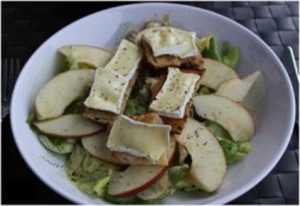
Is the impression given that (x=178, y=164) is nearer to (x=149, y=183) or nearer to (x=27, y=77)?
(x=149, y=183)

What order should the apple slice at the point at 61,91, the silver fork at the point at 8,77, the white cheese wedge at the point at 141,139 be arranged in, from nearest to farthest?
1. the white cheese wedge at the point at 141,139
2. the apple slice at the point at 61,91
3. the silver fork at the point at 8,77

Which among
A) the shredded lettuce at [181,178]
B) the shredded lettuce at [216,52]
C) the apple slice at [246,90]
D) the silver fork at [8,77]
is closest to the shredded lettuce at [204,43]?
the shredded lettuce at [216,52]

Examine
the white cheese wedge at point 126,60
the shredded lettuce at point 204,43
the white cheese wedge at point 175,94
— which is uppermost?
the white cheese wedge at point 126,60

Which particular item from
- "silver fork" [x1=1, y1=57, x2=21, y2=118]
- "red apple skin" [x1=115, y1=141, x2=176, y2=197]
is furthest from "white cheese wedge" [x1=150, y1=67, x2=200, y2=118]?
"silver fork" [x1=1, y1=57, x2=21, y2=118]

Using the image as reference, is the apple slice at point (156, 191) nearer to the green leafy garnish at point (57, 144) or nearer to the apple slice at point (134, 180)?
the apple slice at point (134, 180)

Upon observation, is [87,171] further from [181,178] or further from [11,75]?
[11,75]

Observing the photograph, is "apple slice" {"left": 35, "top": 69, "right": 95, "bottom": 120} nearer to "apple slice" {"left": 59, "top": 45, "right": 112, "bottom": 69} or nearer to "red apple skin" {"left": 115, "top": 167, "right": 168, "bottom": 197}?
"apple slice" {"left": 59, "top": 45, "right": 112, "bottom": 69}
